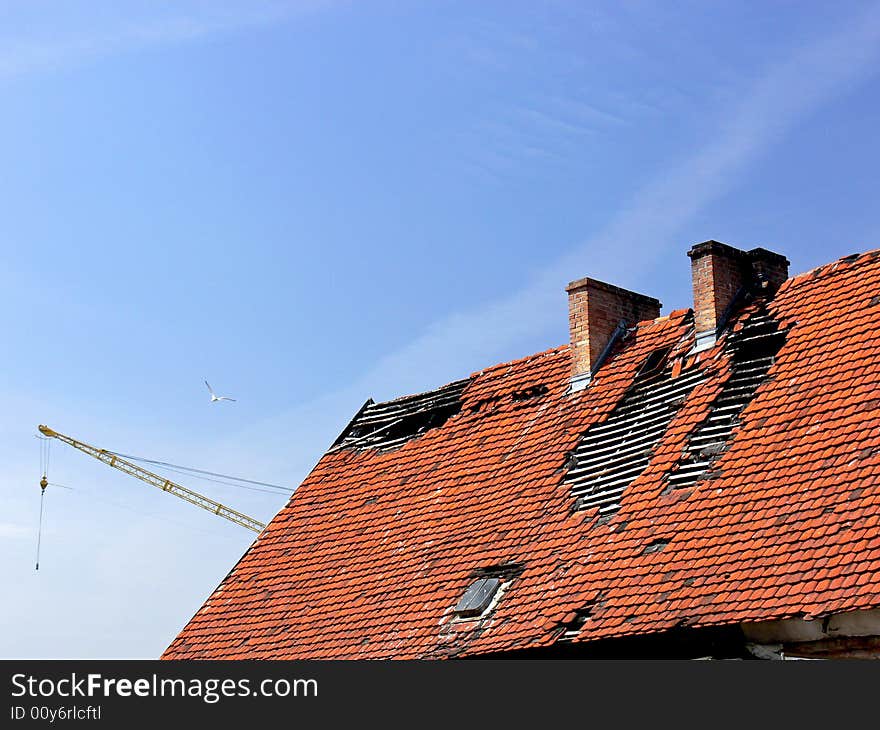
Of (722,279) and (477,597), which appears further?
(722,279)

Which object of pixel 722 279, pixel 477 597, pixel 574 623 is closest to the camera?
pixel 574 623

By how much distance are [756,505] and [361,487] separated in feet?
25.6

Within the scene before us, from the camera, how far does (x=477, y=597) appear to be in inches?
667

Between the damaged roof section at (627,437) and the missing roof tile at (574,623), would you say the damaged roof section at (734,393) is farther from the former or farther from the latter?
the missing roof tile at (574,623)

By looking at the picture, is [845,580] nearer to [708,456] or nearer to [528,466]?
[708,456]

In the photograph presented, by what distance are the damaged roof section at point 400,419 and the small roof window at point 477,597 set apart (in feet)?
16.2

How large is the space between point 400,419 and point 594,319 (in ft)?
12.7

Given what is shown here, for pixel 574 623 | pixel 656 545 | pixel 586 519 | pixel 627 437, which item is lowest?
pixel 574 623

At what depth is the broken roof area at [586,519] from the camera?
1425cm

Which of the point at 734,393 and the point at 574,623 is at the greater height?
the point at 734,393

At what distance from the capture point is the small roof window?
16734 mm

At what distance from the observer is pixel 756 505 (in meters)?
15.0

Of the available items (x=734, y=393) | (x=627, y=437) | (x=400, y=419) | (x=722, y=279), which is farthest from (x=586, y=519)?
(x=400, y=419)

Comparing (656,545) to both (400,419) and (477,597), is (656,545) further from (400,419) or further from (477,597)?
(400,419)
